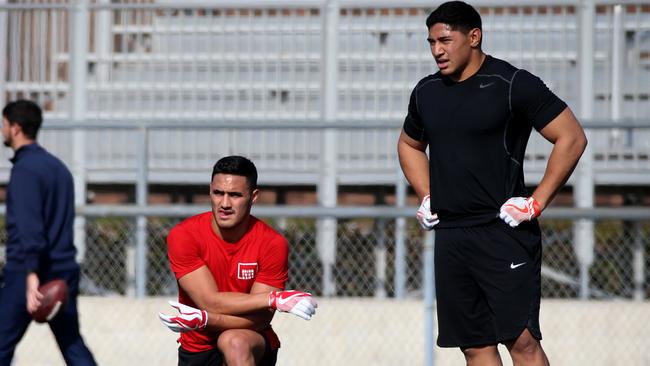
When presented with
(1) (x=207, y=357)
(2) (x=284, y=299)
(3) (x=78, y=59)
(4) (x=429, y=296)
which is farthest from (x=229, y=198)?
(3) (x=78, y=59)

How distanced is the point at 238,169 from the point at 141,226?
3.27 meters

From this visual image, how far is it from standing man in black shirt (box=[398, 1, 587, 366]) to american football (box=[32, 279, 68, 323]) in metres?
1.98

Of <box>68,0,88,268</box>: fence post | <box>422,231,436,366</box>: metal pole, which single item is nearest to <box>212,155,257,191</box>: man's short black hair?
<box>422,231,436,366</box>: metal pole

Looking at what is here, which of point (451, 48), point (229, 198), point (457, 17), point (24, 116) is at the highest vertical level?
point (457, 17)

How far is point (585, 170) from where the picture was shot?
9578mm

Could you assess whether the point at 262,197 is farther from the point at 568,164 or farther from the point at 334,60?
the point at 568,164

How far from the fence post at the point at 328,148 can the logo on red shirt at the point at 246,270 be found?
291 centimetres

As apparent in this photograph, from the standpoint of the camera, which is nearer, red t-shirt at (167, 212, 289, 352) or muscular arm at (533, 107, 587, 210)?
muscular arm at (533, 107, 587, 210)

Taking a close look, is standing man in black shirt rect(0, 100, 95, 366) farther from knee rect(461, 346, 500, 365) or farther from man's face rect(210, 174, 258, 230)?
knee rect(461, 346, 500, 365)

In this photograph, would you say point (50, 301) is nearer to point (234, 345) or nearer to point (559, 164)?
point (234, 345)

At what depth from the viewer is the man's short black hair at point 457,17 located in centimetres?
555

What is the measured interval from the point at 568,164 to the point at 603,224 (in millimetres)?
4102

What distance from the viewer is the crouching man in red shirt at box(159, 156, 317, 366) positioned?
19.5ft

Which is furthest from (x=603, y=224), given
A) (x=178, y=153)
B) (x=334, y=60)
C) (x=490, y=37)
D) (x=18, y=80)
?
(x=18, y=80)
